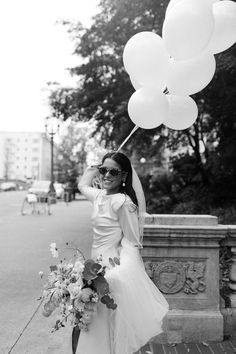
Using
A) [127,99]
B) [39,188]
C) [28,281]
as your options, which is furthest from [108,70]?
[39,188]

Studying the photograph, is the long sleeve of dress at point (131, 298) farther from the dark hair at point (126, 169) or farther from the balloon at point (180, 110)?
the balloon at point (180, 110)

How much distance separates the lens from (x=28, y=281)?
654 centimetres

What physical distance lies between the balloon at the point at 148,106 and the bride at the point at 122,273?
0.53m

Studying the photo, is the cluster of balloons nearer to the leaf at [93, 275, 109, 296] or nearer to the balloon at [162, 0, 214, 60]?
the balloon at [162, 0, 214, 60]

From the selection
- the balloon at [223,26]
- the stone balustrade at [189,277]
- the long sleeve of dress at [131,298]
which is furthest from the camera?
the stone balustrade at [189,277]

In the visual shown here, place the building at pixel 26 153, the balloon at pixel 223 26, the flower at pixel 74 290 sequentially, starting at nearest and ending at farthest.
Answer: the flower at pixel 74 290, the balloon at pixel 223 26, the building at pixel 26 153

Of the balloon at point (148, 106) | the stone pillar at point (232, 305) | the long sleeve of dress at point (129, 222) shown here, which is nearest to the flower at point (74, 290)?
the long sleeve of dress at point (129, 222)

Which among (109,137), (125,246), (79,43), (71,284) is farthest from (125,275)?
(109,137)

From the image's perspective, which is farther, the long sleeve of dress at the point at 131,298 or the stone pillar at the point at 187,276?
the stone pillar at the point at 187,276

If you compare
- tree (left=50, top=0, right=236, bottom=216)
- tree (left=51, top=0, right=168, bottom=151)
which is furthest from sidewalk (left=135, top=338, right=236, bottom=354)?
tree (left=51, top=0, right=168, bottom=151)

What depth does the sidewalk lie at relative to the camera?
394 cm

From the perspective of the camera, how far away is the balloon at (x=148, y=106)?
10.2 feet

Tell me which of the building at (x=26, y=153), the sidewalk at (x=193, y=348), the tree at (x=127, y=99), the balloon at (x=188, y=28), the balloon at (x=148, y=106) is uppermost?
the building at (x=26, y=153)

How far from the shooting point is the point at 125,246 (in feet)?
8.70
